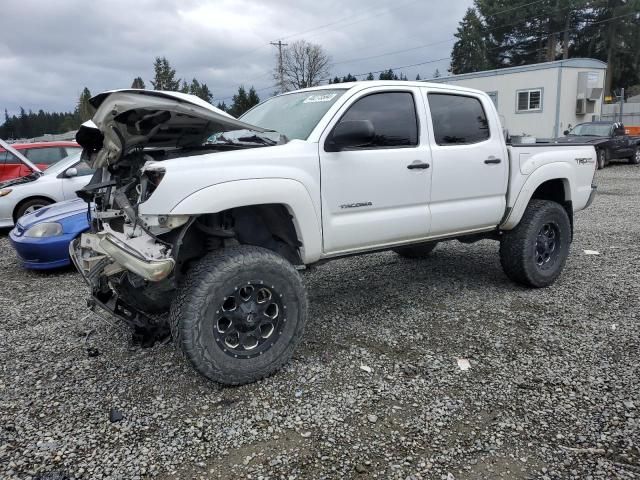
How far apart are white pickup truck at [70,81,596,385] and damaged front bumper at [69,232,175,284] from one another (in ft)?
0.04

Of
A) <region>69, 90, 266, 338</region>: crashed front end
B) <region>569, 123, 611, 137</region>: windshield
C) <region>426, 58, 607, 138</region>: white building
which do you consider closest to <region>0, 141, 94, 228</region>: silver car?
<region>69, 90, 266, 338</region>: crashed front end

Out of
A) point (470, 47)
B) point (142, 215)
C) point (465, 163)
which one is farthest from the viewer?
point (470, 47)

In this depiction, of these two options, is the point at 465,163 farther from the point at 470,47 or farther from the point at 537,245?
the point at 470,47

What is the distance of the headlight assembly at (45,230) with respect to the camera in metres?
6.16

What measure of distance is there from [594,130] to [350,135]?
18464 mm

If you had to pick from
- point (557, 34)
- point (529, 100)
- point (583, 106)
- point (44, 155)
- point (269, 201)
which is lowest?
point (269, 201)

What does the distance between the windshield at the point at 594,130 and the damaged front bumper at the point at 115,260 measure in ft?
63.4

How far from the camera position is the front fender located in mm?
3088

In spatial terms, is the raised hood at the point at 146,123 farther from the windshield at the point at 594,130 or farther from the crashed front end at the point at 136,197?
the windshield at the point at 594,130

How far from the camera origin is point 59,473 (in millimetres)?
2627

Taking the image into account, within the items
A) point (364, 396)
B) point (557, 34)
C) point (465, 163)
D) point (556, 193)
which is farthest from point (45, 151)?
point (557, 34)

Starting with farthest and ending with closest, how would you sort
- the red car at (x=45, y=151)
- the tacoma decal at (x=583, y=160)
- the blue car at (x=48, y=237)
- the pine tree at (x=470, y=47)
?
1. the pine tree at (x=470, y=47)
2. the red car at (x=45, y=151)
3. the blue car at (x=48, y=237)
4. the tacoma decal at (x=583, y=160)

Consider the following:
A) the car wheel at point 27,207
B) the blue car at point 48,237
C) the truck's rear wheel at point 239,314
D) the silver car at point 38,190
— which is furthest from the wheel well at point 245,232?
the car wheel at point 27,207

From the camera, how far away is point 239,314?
11.0 feet
